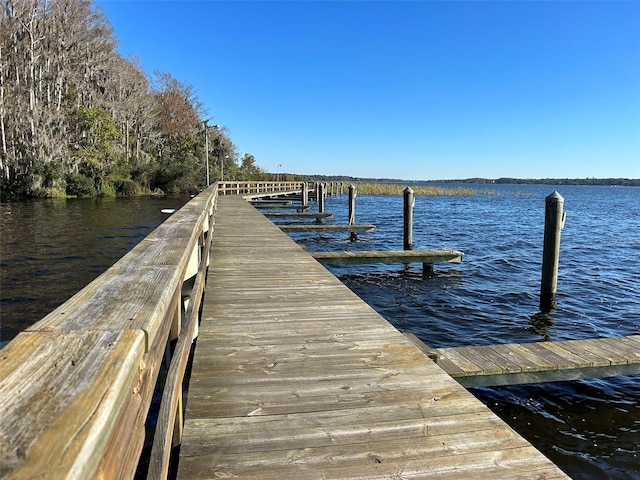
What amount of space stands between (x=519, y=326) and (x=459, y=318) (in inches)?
37.7

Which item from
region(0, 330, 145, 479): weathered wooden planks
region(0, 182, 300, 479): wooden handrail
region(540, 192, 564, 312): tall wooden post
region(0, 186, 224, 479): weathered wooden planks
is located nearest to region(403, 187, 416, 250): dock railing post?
region(540, 192, 564, 312): tall wooden post

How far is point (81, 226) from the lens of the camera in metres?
16.7

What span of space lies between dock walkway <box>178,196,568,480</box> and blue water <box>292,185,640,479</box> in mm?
1955

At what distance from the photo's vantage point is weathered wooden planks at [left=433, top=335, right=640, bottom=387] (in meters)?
3.63

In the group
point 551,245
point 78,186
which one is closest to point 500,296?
point 551,245

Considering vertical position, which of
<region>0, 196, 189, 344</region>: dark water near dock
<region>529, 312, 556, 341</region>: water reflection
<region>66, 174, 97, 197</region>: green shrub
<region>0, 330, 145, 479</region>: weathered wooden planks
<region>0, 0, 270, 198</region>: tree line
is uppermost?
<region>0, 0, 270, 198</region>: tree line

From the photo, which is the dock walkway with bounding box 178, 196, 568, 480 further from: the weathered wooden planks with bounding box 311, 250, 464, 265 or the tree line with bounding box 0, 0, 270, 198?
the tree line with bounding box 0, 0, 270, 198

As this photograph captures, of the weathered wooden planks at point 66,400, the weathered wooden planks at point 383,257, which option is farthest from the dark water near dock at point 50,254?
the weathered wooden planks at point 66,400

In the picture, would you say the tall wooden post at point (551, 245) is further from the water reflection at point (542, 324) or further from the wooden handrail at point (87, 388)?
the wooden handrail at point (87, 388)

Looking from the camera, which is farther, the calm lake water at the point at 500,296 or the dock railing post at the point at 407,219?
the dock railing post at the point at 407,219

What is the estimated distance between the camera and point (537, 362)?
3.83 meters

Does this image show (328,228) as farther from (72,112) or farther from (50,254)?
(72,112)

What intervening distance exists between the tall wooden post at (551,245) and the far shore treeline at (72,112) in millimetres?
24576

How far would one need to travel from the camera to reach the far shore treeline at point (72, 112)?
30812 mm
